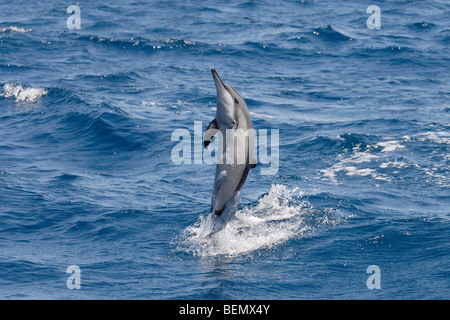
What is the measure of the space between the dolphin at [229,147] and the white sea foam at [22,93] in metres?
19.6

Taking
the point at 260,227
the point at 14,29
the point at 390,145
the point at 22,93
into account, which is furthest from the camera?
the point at 14,29

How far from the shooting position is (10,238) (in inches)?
885

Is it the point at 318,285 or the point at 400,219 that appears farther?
the point at 400,219

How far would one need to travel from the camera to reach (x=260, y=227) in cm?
2280

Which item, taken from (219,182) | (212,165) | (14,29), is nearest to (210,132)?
(219,182)

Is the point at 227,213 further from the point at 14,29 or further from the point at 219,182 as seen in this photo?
the point at 14,29

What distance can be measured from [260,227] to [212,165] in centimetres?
698

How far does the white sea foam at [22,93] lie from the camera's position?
37.0m

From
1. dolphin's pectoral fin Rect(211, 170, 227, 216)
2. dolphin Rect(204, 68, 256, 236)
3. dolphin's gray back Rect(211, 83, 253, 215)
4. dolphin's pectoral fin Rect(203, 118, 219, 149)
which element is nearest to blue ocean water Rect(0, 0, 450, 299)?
dolphin's pectoral fin Rect(211, 170, 227, 216)

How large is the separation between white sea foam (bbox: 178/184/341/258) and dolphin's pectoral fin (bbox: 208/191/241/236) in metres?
0.76

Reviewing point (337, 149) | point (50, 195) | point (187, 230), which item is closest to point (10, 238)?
point (50, 195)

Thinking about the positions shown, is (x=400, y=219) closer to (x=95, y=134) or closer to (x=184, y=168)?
(x=184, y=168)
